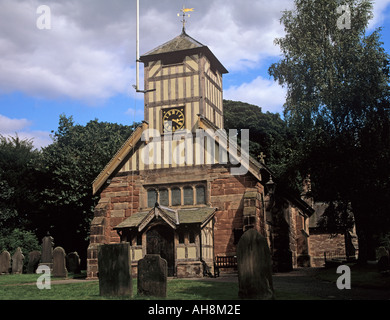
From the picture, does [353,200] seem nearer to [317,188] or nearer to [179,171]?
[317,188]

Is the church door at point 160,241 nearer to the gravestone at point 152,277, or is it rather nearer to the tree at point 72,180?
the gravestone at point 152,277

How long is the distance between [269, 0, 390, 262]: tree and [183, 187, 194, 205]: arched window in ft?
21.0

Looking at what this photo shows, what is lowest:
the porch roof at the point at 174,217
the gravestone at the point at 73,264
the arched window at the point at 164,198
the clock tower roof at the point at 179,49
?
the gravestone at the point at 73,264

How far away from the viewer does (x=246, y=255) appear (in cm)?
1180

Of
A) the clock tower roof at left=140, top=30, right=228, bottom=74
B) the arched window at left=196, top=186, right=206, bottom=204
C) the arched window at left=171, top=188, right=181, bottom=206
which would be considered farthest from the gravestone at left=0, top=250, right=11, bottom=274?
the clock tower roof at left=140, top=30, right=228, bottom=74

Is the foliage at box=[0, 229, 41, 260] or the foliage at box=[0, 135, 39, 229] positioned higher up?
the foliage at box=[0, 135, 39, 229]

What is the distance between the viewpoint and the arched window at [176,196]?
2570cm

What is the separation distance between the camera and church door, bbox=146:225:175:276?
23203mm

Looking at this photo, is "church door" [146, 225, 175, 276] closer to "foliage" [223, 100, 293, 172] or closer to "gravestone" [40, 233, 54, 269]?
"gravestone" [40, 233, 54, 269]

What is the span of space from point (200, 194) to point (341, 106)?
29.5ft

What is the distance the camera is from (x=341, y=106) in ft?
78.9

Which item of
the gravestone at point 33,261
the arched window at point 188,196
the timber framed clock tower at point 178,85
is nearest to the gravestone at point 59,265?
the gravestone at point 33,261

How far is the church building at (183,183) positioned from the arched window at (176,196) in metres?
0.06

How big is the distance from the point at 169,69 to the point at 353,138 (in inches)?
448
